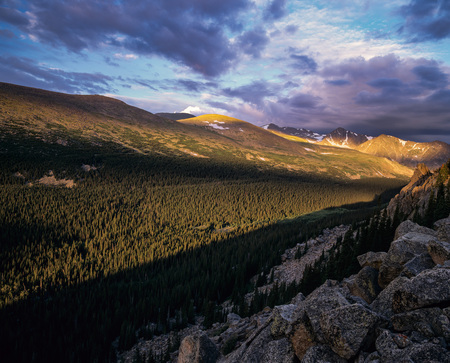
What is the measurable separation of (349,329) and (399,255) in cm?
1016

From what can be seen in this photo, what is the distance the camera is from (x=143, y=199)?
12194 cm

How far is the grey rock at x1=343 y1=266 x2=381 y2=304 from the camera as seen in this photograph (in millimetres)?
14708

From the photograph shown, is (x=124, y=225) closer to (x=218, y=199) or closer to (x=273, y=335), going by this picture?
(x=218, y=199)

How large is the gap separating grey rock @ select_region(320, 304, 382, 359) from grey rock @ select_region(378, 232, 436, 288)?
6.54 meters

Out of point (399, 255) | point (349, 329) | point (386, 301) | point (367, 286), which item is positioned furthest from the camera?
point (399, 255)

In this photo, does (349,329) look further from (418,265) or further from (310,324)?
(418,265)

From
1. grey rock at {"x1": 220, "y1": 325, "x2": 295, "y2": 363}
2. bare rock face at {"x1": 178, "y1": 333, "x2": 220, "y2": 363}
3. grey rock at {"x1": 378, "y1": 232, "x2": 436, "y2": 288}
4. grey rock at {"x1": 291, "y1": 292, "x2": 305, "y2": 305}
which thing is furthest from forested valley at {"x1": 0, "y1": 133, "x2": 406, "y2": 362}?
grey rock at {"x1": 378, "y1": 232, "x2": 436, "y2": 288}

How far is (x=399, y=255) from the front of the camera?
647 inches

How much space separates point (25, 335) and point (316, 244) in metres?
60.1

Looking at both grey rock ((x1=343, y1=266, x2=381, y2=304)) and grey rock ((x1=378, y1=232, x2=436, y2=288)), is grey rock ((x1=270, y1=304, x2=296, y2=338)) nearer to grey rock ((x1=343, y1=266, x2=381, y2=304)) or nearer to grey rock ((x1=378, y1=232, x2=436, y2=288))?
grey rock ((x1=343, y1=266, x2=381, y2=304))

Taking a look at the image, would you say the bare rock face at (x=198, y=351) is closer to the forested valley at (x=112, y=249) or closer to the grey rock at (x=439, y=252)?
the grey rock at (x=439, y=252)

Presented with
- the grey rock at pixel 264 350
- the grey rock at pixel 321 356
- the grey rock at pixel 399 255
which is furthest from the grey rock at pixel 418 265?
the grey rock at pixel 264 350

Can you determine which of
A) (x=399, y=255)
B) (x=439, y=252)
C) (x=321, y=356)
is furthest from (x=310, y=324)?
(x=399, y=255)

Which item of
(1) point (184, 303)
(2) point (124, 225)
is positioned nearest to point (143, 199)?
(2) point (124, 225)
